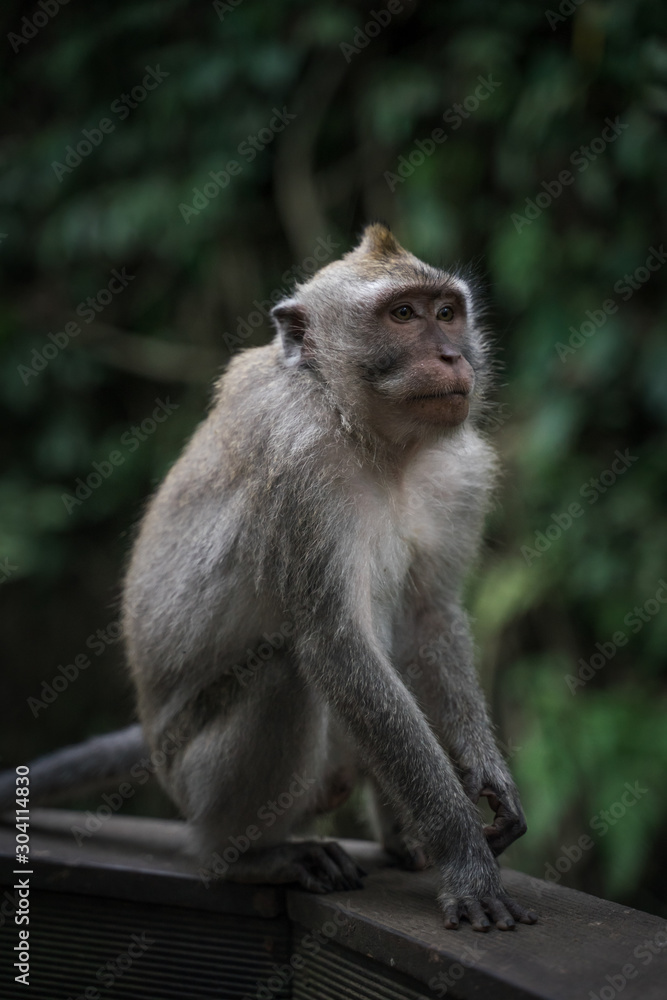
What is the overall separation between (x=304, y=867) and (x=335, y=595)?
937 mm

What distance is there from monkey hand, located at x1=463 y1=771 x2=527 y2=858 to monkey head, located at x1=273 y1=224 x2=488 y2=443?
1146 millimetres

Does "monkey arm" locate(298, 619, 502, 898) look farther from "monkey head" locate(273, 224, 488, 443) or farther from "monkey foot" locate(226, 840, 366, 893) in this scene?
"monkey head" locate(273, 224, 488, 443)

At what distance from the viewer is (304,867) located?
327 cm

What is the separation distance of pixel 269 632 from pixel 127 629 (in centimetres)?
80

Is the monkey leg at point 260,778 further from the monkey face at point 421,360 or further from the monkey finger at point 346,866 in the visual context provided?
the monkey face at point 421,360

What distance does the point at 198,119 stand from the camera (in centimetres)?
664

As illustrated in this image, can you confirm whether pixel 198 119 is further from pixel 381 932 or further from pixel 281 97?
pixel 381 932

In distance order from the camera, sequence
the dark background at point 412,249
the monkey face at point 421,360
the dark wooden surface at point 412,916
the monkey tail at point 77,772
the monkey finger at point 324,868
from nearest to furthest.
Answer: the dark wooden surface at point 412,916 → the monkey face at point 421,360 → the monkey finger at point 324,868 → the monkey tail at point 77,772 → the dark background at point 412,249

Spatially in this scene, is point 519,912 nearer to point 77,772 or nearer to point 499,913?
point 499,913

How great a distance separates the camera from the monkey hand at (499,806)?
312 centimetres

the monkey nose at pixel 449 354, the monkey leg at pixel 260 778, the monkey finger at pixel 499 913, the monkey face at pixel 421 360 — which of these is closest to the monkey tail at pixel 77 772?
the monkey leg at pixel 260 778

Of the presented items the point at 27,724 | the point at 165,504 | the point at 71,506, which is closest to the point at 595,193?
the point at 165,504

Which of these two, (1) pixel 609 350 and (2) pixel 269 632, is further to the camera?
(1) pixel 609 350

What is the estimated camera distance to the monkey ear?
3363 millimetres
